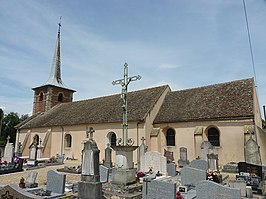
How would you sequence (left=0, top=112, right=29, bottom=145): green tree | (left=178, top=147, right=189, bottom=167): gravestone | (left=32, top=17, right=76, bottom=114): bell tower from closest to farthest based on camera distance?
(left=178, top=147, right=189, bottom=167): gravestone, (left=32, top=17, right=76, bottom=114): bell tower, (left=0, top=112, right=29, bottom=145): green tree

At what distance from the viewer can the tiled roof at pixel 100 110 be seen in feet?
65.4

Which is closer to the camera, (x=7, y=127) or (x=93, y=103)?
(x=93, y=103)

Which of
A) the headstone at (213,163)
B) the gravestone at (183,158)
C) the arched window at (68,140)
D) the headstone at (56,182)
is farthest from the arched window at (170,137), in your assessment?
the headstone at (56,182)

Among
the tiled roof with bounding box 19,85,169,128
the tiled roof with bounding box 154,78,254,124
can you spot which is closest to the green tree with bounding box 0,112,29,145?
the tiled roof with bounding box 19,85,169,128

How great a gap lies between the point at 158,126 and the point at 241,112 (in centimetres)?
690

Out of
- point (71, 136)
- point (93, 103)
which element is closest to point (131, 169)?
point (71, 136)

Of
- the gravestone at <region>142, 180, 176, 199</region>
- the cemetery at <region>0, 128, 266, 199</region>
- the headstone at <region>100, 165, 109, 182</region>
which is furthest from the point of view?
the headstone at <region>100, 165, 109, 182</region>

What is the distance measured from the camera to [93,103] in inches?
1030

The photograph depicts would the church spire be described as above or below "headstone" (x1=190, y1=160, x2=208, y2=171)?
above

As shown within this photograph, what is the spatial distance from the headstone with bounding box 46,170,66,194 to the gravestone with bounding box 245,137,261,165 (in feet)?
37.4

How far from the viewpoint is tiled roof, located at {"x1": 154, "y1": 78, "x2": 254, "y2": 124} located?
1580 cm

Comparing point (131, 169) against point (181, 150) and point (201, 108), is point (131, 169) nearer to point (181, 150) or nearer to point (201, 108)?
point (181, 150)

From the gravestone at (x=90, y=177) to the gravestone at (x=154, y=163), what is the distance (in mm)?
6197

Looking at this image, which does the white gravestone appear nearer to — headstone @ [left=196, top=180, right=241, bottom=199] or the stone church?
headstone @ [left=196, top=180, right=241, bottom=199]
